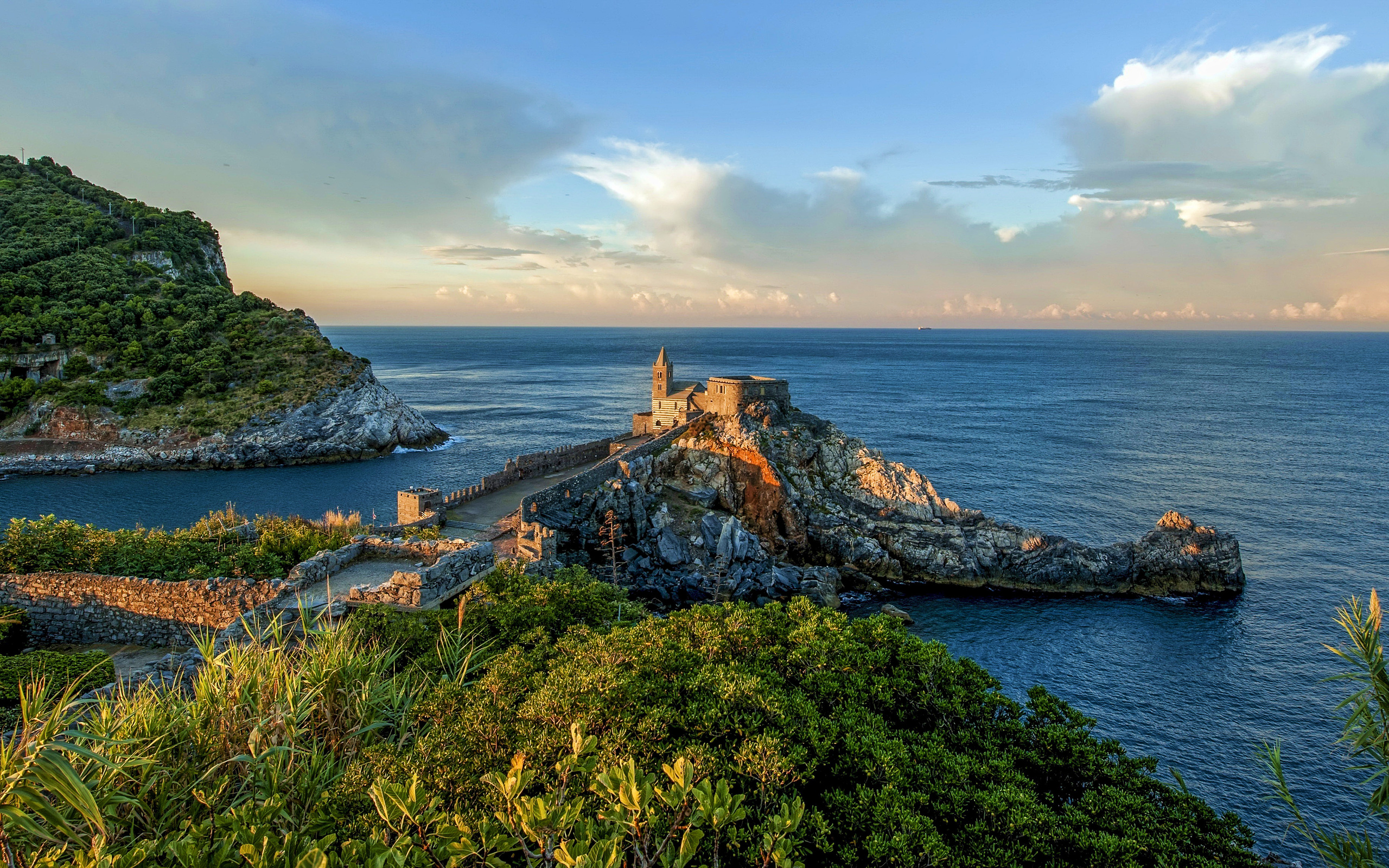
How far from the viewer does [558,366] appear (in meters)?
170

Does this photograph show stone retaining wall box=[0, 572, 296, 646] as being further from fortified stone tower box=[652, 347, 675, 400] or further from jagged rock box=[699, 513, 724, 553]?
fortified stone tower box=[652, 347, 675, 400]

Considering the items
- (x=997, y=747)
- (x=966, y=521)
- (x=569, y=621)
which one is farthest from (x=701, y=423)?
(x=997, y=747)

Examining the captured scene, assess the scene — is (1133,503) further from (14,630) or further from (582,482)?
(14,630)

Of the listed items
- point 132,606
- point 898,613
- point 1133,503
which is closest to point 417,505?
point 132,606

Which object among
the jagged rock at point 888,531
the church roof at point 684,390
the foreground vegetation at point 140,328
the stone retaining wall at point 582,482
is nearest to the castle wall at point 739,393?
the jagged rock at point 888,531

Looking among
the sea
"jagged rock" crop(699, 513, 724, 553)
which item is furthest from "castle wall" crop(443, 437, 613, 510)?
the sea

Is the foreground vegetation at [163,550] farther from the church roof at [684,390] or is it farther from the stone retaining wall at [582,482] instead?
the church roof at [684,390]

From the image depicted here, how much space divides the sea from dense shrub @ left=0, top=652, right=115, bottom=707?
66.0 ft

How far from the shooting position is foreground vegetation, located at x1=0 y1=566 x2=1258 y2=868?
5.71 m

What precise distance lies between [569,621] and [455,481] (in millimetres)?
45951

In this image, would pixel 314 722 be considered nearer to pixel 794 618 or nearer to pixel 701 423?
pixel 794 618

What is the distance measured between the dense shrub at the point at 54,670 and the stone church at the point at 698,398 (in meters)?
38.3

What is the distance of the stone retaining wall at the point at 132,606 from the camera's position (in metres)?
16.2

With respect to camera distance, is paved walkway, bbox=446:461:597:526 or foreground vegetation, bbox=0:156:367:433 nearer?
paved walkway, bbox=446:461:597:526
